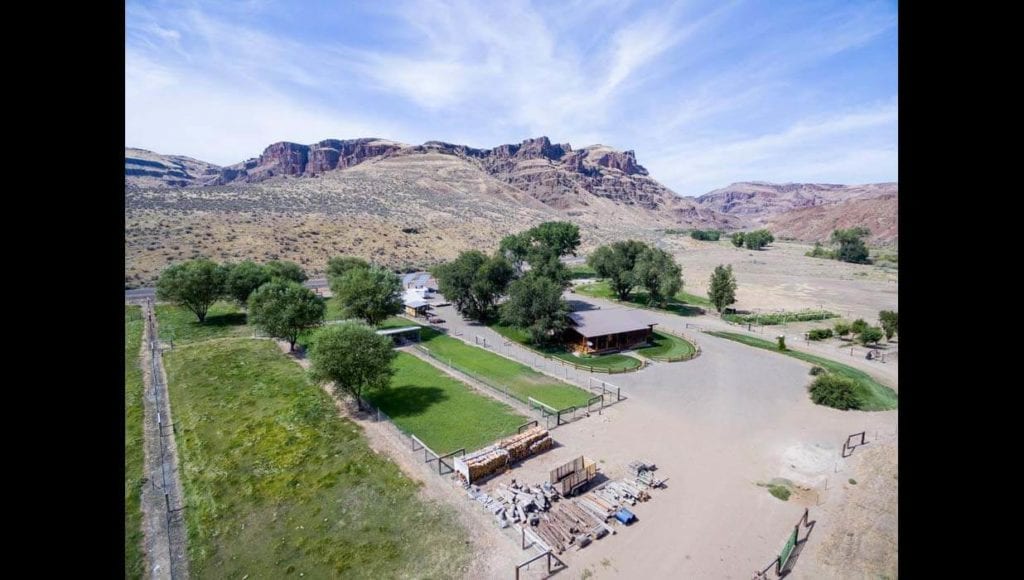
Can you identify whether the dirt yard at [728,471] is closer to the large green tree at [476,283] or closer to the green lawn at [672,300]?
the large green tree at [476,283]

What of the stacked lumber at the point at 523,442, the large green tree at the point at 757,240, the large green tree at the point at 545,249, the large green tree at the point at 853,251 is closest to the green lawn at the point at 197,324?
the large green tree at the point at 545,249

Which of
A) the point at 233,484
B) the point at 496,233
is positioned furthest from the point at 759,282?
the point at 233,484

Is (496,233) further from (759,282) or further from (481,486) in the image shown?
(481,486)

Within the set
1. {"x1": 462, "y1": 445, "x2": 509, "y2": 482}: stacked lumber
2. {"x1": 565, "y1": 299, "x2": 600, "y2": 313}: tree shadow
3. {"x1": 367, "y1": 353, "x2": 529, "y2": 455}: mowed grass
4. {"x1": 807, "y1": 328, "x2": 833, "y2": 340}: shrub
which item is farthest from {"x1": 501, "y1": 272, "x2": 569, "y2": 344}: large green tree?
{"x1": 807, "y1": 328, "x2": 833, "y2": 340}: shrub

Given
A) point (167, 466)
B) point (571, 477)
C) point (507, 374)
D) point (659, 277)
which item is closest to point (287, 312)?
point (167, 466)

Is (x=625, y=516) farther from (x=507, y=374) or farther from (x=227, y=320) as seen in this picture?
(x=227, y=320)

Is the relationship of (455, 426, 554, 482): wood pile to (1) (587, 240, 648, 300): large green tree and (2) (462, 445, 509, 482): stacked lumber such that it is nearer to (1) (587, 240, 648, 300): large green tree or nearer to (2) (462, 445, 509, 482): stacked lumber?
(2) (462, 445, 509, 482): stacked lumber
